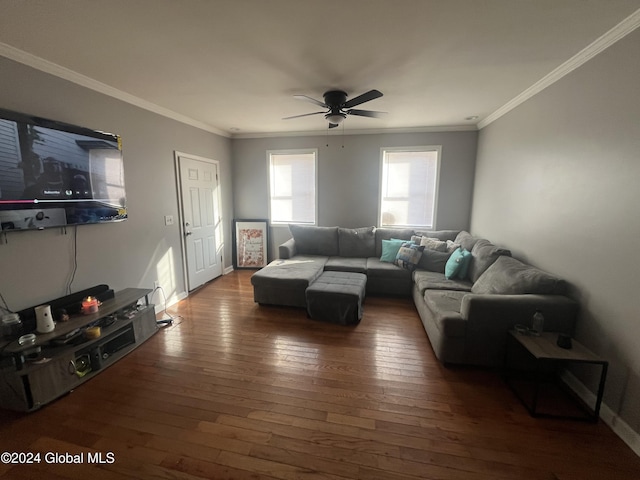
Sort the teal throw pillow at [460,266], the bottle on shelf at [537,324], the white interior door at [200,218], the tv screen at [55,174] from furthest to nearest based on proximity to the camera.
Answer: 1. the white interior door at [200,218]
2. the teal throw pillow at [460,266]
3. the bottle on shelf at [537,324]
4. the tv screen at [55,174]

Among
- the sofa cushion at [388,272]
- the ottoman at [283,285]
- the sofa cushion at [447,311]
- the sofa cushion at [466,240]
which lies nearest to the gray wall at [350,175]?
the sofa cushion at [466,240]

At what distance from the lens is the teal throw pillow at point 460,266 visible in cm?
337

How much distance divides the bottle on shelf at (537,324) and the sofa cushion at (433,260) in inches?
65.2

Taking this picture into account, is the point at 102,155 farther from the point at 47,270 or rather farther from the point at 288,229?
the point at 288,229

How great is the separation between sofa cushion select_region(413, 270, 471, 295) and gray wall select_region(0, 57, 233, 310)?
3378mm

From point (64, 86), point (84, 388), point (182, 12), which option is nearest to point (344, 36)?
point (182, 12)

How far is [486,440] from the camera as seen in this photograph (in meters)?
1.67

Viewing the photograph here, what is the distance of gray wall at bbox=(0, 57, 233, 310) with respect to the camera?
2109mm

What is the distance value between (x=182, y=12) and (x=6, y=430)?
9.53ft

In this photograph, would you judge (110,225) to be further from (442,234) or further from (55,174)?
(442,234)

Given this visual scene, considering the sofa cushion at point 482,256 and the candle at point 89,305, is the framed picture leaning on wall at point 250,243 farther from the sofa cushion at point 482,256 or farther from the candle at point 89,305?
the sofa cushion at point 482,256

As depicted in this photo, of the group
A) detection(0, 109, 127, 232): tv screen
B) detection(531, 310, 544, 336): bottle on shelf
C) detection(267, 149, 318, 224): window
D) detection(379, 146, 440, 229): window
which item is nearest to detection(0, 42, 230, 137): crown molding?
detection(0, 109, 127, 232): tv screen

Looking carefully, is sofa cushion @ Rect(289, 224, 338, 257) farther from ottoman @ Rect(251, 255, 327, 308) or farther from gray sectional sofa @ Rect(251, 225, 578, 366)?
ottoman @ Rect(251, 255, 327, 308)

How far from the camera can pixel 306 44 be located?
1.99 metres
